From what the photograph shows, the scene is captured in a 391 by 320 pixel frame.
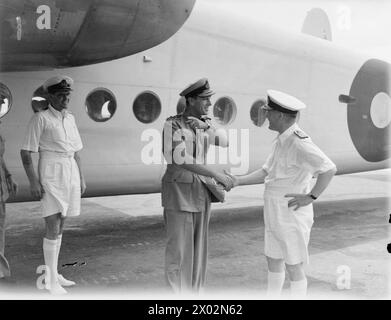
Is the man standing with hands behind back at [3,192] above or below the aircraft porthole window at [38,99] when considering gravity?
below

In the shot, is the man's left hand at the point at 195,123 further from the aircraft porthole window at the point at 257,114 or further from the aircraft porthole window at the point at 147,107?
the aircraft porthole window at the point at 257,114

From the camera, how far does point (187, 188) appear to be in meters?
3.05

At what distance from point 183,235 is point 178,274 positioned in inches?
10.2

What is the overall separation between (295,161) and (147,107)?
2.46 meters

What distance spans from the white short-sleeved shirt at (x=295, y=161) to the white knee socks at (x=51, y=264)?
71.0 inches

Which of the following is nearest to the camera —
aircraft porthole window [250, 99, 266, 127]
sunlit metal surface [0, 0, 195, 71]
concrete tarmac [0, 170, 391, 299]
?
sunlit metal surface [0, 0, 195, 71]

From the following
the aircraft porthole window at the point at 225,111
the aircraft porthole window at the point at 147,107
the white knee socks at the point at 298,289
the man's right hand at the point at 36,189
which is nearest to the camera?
the white knee socks at the point at 298,289

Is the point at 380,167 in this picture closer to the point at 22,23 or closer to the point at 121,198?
the point at 121,198

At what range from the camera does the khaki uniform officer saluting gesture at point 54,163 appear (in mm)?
3492

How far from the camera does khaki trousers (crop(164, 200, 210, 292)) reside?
301 cm

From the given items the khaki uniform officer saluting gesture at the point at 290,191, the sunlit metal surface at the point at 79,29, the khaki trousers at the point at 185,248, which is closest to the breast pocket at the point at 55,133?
the sunlit metal surface at the point at 79,29

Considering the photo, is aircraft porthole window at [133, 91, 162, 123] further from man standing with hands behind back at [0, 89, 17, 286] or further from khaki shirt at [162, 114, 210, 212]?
khaki shirt at [162, 114, 210, 212]

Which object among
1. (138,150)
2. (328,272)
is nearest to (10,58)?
(138,150)

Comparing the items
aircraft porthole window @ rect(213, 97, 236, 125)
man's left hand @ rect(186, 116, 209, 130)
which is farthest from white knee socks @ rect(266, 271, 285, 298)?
aircraft porthole window @ rect(213, 97, 236, 125)
